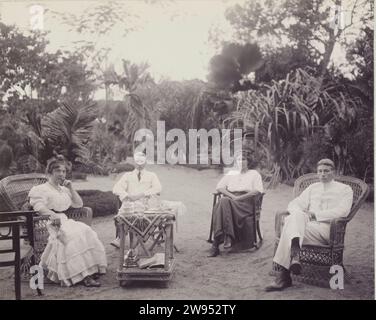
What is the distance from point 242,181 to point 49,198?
8.37ft

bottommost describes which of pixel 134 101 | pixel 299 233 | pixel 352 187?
pixel 299 233

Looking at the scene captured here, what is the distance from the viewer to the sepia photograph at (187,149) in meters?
4.60

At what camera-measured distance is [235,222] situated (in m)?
5.92

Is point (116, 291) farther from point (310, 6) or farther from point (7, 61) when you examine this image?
point (310, 6)

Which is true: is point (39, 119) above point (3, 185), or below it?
above

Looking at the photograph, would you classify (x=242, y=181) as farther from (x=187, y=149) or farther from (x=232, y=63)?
(x=232, y=63)

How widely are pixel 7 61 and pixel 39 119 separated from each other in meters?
1.62

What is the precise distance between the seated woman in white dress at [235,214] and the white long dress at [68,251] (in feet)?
5.12

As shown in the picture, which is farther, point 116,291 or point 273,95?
point 273,95

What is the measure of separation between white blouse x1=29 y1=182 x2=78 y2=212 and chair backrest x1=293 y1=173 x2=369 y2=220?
8.58ft

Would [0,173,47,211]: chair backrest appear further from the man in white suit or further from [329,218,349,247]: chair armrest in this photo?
[329,218,349,247]: chair armrest

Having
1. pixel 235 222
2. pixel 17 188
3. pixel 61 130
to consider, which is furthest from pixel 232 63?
pixel 17 188
